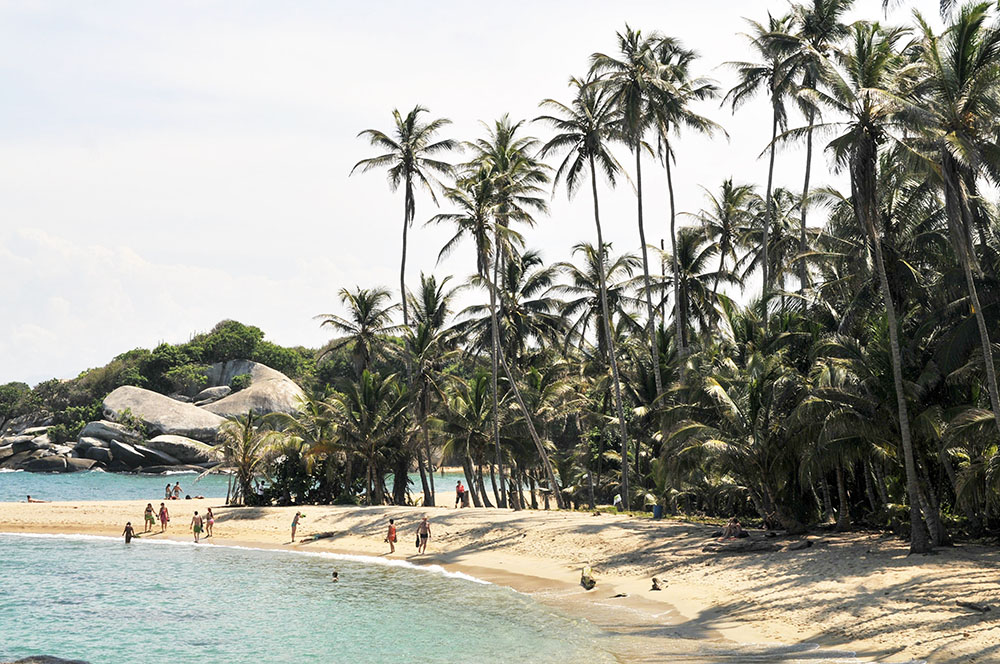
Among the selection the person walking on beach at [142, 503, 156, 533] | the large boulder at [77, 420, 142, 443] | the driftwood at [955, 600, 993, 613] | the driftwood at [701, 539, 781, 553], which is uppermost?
the large boulder at [77, 420, 142, 443]

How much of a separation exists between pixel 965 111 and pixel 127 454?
86361mm

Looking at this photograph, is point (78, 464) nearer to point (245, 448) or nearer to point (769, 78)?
point (245, 448)

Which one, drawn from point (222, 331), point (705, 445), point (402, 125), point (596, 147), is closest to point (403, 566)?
point (705, 445)

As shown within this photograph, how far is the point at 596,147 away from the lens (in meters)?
38.6

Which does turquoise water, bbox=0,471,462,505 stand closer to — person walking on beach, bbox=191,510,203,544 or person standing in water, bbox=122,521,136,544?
person standing in water, bbox=122,521,136,544

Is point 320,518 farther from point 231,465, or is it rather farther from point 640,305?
point 640,305

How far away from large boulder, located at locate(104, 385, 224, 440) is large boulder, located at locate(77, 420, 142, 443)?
1.44 meters

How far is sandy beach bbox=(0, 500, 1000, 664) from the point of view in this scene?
55.4 ft

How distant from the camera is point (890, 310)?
70.2 ft

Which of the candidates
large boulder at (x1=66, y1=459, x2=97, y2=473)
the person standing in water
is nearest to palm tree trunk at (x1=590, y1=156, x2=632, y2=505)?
the person standing in water

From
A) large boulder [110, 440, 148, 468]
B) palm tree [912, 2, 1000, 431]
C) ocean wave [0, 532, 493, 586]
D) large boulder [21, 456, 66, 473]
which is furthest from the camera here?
large boulder [21, 456, 66, 473]

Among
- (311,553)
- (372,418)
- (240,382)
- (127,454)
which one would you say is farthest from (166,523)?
(240,382)

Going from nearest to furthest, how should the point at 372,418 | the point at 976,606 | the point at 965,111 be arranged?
1. the point at 976,606
2. the point at 965,111
3. the point at 372,418

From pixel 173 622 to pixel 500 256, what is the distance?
25529mm
